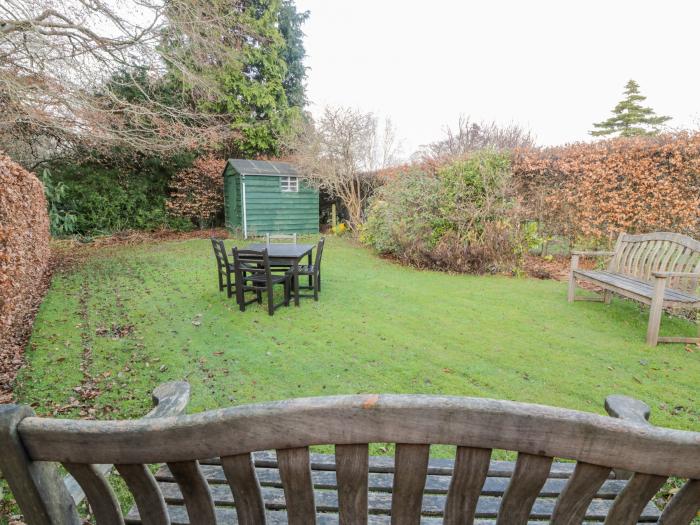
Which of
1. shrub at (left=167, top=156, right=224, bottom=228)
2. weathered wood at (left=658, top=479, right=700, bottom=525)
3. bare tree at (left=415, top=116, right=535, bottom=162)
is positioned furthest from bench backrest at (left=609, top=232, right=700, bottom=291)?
shrub at (left=167, top=156, right=224, bottom=228)

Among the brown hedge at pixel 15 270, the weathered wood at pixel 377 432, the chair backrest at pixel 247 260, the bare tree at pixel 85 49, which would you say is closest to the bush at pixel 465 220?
the chair backrest at pixel 247 260

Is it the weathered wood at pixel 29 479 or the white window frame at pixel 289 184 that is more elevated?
the white window frame at pixel 289 184

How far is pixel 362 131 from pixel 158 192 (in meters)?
9.24

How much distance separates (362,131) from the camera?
50.2 ft

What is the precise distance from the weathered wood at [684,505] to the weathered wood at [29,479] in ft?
4.24

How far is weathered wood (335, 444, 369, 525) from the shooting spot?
2.50 ft

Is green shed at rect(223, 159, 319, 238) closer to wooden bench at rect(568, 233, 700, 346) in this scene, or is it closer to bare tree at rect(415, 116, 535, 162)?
bare tree at rect(415, 116, 535, 162)

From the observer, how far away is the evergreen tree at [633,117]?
27.2m

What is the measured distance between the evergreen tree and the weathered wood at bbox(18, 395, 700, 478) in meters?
33.7

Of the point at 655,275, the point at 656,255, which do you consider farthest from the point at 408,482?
the point at 656,255

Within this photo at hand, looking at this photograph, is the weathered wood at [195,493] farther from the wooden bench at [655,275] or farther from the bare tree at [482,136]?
the bare tree at [482,136]

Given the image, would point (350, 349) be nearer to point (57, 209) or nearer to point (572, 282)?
point (572, 282)

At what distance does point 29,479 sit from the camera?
781 mm

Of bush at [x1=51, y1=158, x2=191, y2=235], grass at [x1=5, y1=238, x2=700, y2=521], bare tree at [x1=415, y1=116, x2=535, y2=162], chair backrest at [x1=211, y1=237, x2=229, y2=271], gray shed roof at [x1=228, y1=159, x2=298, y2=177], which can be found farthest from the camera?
bare tree at [x1=415, y1=116, x2=535, y2=162]
